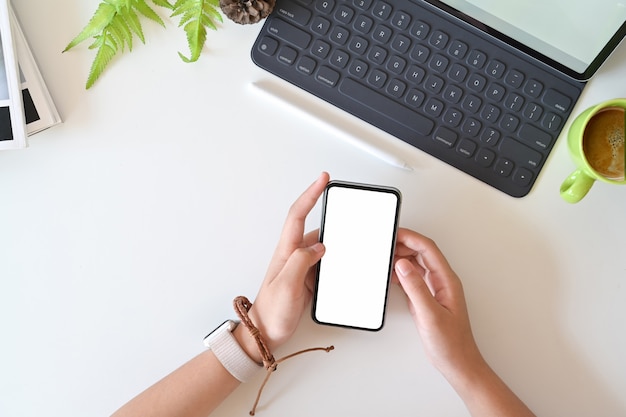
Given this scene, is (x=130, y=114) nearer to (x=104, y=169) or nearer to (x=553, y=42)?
(x=104, y=169)

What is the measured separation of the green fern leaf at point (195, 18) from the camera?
75 cm

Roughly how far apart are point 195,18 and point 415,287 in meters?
0.44

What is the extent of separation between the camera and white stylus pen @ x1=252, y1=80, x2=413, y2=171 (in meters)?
0.75

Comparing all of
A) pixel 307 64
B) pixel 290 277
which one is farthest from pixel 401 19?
pixel 290 277

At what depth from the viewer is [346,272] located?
715 mm

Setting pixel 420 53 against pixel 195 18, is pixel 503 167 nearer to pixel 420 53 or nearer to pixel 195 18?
pixel 420 53

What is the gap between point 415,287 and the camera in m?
0.67

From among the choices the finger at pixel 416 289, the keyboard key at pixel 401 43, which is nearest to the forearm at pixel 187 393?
the finger at pixel 416 289

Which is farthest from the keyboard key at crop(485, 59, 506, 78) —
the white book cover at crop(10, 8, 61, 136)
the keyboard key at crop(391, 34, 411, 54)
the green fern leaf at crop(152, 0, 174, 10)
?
the white book cover at crop(10, 8, 61, 136)

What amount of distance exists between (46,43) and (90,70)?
0.07 m

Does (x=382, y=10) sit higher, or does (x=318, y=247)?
(x=382, y=10)

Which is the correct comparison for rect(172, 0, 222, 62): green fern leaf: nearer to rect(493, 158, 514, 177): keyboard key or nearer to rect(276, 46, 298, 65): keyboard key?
rect(276, 46, 298, 65): keyboard key

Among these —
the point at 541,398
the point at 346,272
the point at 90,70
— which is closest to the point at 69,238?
the point at 90,70

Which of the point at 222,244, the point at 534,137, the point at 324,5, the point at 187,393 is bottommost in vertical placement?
the point at 187,393
